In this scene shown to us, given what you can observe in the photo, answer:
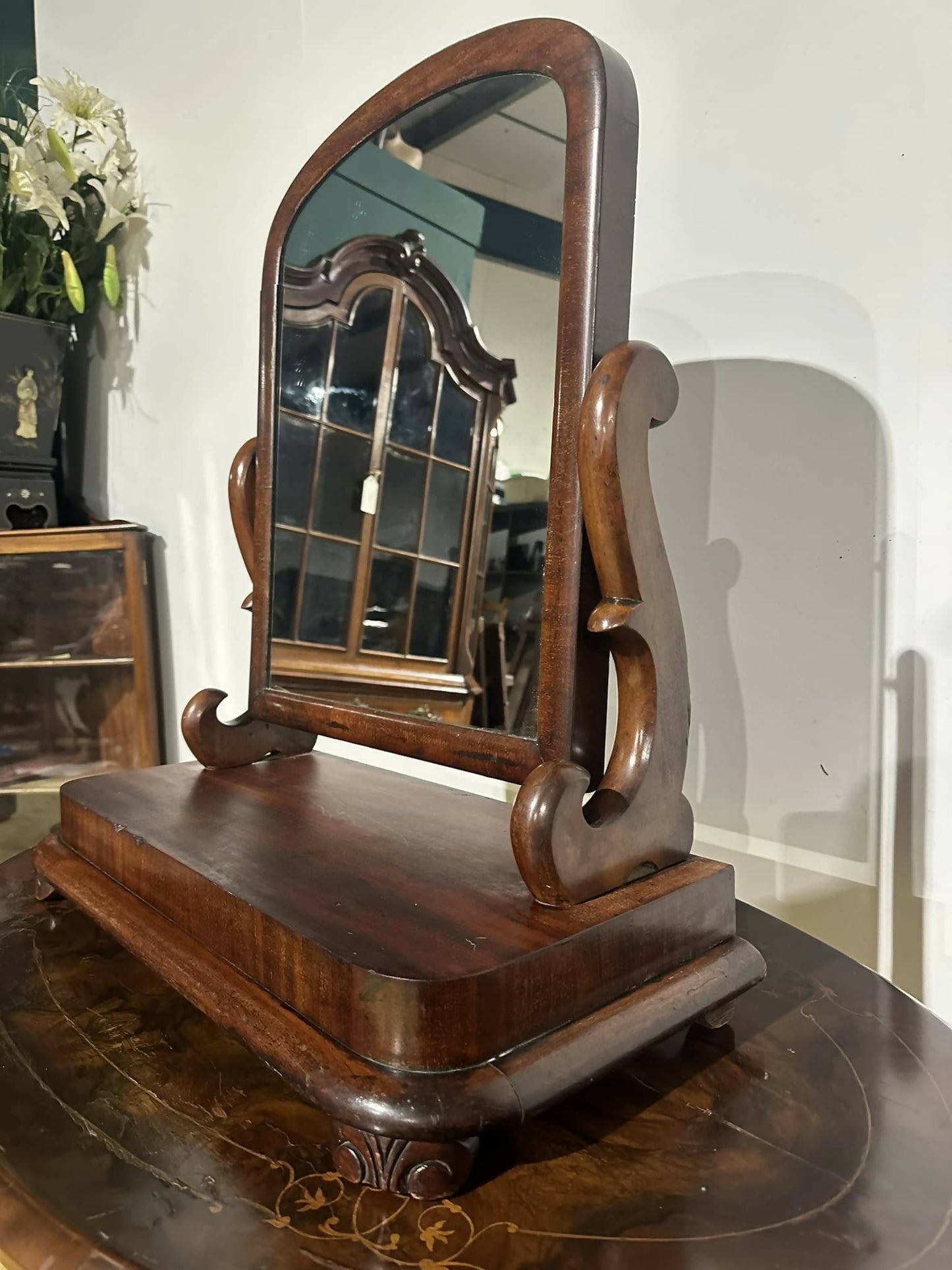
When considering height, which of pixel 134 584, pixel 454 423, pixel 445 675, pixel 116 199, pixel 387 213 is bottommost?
pixel 445 675

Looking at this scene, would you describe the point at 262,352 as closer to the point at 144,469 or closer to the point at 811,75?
the point at 811,75

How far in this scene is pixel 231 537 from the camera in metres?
1.54

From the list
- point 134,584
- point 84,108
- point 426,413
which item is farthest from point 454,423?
point 84,108

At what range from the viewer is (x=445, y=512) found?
2.73 feet

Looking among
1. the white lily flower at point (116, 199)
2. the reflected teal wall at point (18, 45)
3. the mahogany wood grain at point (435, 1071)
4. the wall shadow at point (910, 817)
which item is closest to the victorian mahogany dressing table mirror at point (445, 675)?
the mahogany wood grain at point (435, 1071)

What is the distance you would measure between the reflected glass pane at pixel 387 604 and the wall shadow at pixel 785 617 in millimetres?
278

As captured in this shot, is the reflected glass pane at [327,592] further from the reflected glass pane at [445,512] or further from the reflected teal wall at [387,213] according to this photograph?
the reflected teal wall at [387,213]

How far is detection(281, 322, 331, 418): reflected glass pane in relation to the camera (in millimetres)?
967

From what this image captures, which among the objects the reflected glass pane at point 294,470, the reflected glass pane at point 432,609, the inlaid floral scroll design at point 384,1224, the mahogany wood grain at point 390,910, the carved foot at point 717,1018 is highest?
the reflected glass pane at point 294,470

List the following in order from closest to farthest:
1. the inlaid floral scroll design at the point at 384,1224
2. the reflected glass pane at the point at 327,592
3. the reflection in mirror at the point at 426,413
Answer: the inlaid floral scroll design at the point at 384,1224, the reflection in mirror at the point at 426,413, the reflected glass pane at the point at 327,592

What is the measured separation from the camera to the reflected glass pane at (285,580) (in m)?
0.99

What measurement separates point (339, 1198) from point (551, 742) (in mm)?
313

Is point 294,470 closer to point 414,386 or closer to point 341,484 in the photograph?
point 341,484

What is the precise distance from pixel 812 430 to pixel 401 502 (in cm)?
39
